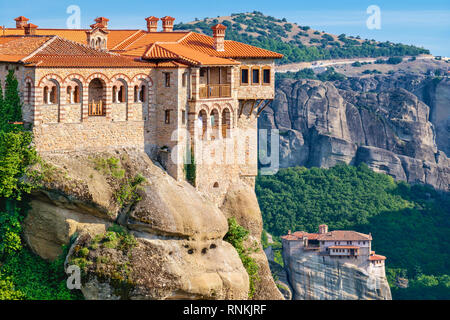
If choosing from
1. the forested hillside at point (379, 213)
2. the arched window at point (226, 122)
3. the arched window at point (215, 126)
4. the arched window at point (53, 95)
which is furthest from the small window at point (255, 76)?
the forested hillside at point (379, 213)

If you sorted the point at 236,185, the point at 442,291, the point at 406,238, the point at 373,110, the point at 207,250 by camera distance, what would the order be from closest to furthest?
1. the point at 207,250
2. the point at 236,185
3. the point at 442,291
4. the point at 406,238
5. the point at 373,110

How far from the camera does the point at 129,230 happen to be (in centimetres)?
5519

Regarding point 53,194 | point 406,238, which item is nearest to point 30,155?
point 53,194

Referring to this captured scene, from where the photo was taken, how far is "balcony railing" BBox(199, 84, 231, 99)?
6166 centimetres

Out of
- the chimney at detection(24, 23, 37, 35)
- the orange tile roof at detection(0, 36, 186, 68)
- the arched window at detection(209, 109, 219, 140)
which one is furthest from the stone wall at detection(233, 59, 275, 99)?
the chimney at detection(24, 23, 37, 35)

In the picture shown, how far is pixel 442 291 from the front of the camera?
5458 inches

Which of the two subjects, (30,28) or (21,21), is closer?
(30,28)

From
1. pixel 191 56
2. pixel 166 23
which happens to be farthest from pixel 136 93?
pixel 166 23

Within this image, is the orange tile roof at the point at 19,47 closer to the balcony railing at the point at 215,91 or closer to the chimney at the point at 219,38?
the balcony railing at the point at 215,91

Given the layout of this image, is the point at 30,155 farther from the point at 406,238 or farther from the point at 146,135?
the point at 406,238

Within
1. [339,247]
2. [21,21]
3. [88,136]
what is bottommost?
[339,247]

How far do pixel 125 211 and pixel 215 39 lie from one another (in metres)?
16.5

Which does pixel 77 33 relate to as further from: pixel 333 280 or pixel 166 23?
pixel 333 280

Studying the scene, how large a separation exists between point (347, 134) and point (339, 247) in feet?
194
